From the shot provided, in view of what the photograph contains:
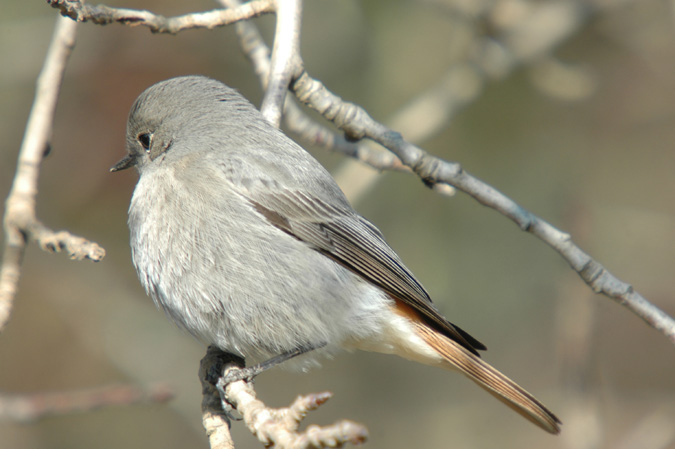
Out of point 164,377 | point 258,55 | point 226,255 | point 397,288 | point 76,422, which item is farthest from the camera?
point 76,422

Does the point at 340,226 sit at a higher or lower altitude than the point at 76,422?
higher

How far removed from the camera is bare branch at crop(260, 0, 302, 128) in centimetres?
327

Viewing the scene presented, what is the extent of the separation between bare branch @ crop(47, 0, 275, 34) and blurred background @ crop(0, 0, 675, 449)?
1986 mm

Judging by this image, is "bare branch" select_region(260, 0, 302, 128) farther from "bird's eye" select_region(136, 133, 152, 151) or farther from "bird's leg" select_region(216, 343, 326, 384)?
"bird's leg" select_region(216, 343, 326, 384)

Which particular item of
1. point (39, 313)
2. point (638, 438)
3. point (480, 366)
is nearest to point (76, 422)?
point (39, 313)

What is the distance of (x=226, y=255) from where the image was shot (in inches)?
122

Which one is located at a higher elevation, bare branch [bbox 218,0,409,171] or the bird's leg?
bare branch [bbox 218,0,409,171]

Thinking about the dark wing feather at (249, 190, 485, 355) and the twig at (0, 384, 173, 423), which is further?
the dark wing feather at (249, 190, 485, 355)

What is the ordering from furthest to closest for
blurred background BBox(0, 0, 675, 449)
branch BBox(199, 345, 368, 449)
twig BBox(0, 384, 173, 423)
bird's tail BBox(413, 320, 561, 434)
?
blurred background BBox(0, 0, 675, 449) → bird's tail BBox(413, 320, 561, 434) → twig BBox(0, 384, 173, 423) → branch BBox(199, 345, 368, 449)

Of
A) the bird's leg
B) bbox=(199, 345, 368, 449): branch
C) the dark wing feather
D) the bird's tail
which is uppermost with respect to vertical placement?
the dark wing feather

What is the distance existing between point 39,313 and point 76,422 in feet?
3.76

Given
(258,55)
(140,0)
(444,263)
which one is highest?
(140,0)

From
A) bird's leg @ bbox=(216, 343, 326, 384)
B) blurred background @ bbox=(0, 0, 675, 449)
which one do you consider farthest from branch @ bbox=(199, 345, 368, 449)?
blurred background @ bbox=(0, 0, 675, 449)

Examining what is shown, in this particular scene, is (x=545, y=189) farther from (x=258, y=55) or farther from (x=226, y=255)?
(x=226, y=255)
